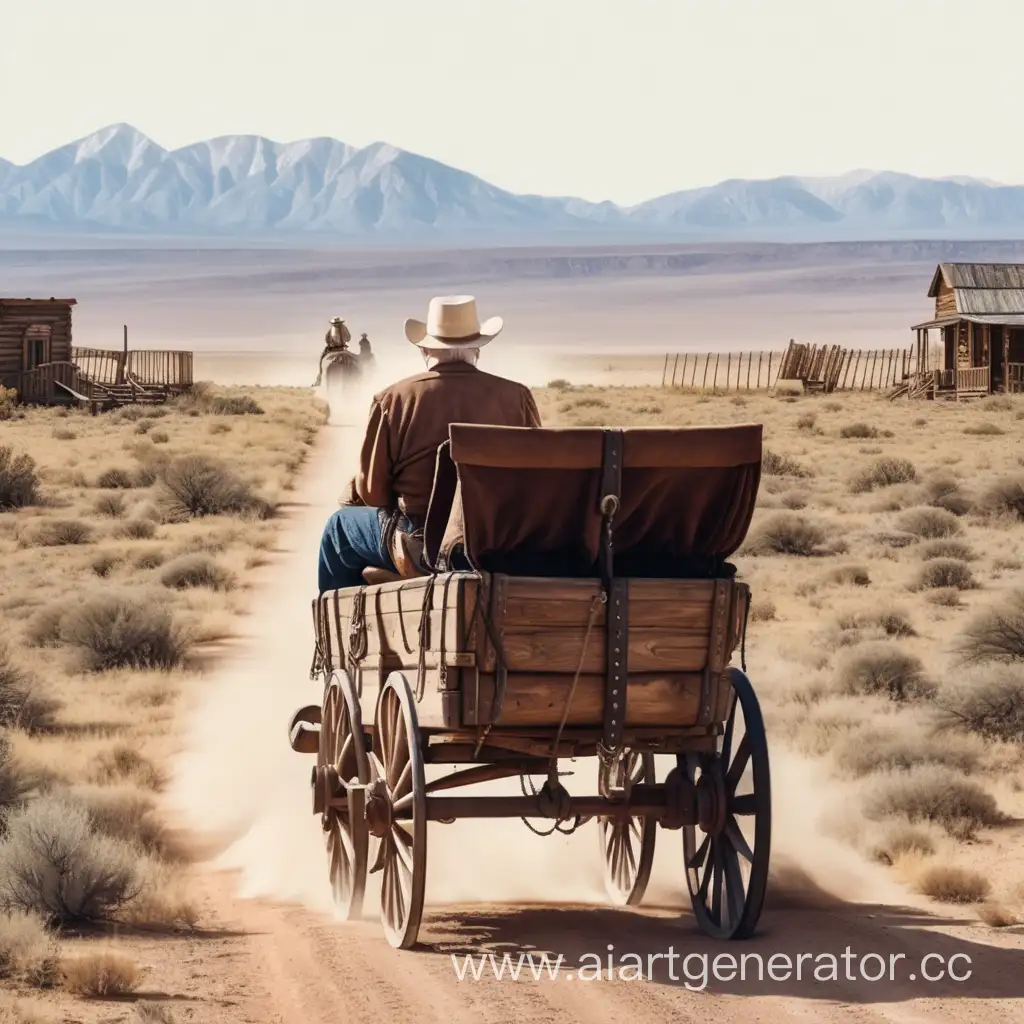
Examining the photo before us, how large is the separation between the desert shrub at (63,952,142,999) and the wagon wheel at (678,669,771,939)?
2.17 m

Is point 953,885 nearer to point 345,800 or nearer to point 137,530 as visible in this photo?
point 345,800

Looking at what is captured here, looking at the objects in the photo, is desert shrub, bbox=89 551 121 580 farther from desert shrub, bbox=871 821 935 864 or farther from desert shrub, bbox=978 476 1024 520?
desert shrub, bbox=871 821 935 864

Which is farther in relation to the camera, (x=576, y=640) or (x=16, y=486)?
(x=16, y=486)

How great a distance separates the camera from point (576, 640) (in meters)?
6.29

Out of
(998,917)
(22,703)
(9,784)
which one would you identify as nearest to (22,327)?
(22,703)

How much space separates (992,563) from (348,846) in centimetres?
1328

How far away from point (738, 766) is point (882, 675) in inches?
245

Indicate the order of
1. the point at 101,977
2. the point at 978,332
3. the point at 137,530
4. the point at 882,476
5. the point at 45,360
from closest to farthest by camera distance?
the point at 101,977 < the point at 137,530 < the point at 882,476 < the point at 45,360 < the point at 978,332

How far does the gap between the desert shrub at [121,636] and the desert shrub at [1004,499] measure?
12814 millimetres

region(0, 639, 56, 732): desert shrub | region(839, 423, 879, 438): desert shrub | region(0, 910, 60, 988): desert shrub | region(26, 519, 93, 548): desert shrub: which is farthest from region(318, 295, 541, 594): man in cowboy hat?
region(839, 423, 879, 438): desert shrub

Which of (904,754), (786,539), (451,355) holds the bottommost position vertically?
(786,539)

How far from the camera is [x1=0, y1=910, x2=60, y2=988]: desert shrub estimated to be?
20.2 ft

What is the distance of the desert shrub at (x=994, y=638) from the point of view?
1329cm

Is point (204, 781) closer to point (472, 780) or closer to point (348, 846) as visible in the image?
point (348, 846)
